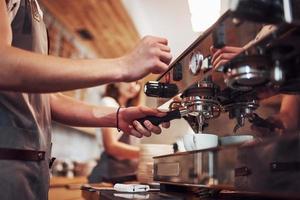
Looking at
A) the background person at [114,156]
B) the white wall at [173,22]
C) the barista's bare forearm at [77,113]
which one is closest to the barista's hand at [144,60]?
the white wall at [173,22]

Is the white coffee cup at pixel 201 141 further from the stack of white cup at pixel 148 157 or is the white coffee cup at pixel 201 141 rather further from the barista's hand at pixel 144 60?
the stack of white cup at pixel 148 157

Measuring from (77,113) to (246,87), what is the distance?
0.58 meters

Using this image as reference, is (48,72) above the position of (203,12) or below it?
below

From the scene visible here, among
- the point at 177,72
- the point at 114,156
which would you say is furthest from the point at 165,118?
the point at 114,156

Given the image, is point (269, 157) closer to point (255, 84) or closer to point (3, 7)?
point (255, 84)

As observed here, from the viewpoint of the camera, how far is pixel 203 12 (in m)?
0.85

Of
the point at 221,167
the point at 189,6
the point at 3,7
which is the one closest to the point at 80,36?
the point at 189,6

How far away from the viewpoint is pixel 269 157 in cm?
45

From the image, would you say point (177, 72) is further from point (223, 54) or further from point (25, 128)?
point (25, 128)

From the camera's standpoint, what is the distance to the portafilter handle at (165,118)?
773mm

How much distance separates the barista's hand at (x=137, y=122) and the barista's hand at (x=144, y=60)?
0.75ft

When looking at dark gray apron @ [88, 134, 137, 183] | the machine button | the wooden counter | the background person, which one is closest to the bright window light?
the machine button

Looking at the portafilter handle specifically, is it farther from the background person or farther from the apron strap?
the background person

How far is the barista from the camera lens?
1.95 feet
